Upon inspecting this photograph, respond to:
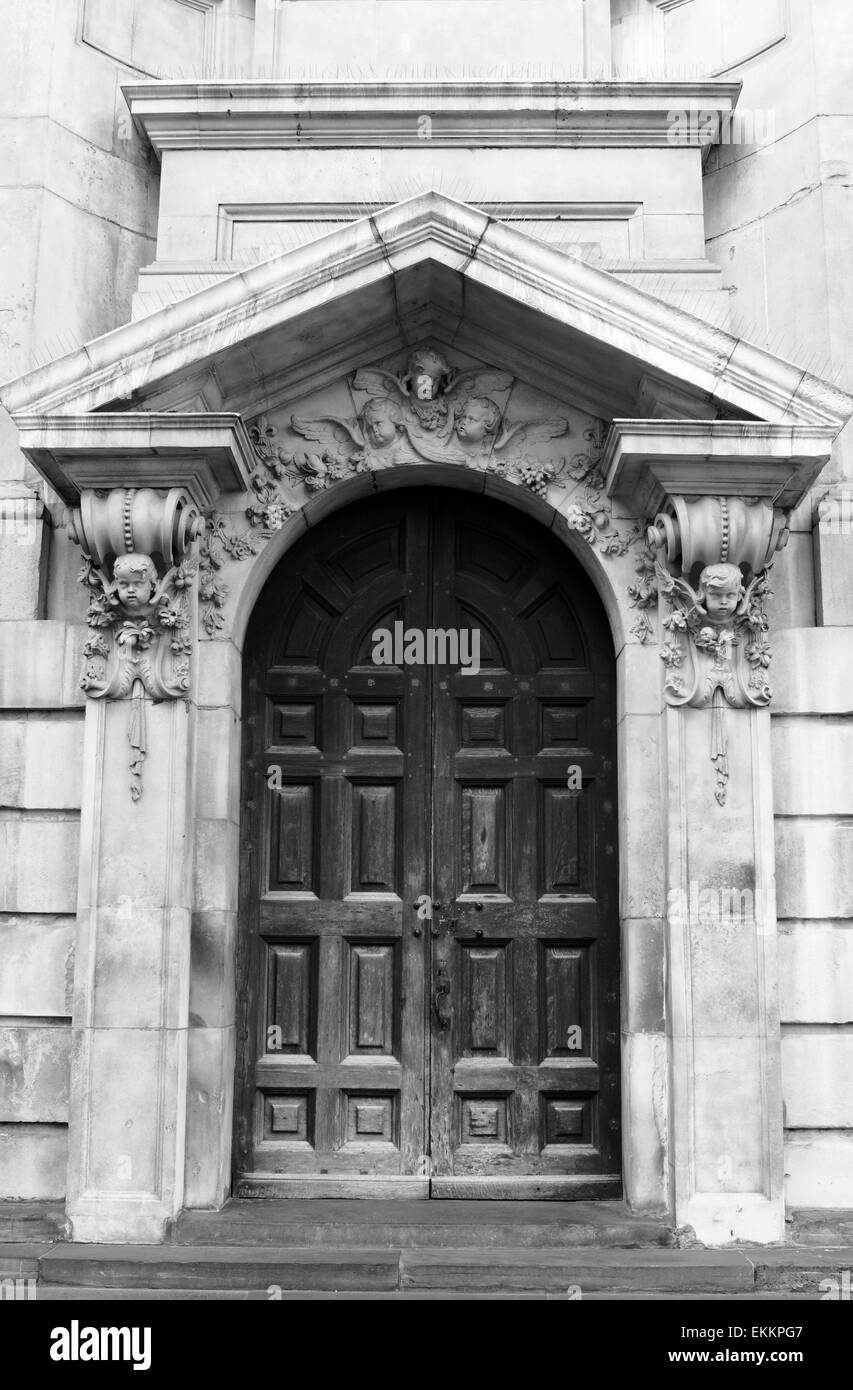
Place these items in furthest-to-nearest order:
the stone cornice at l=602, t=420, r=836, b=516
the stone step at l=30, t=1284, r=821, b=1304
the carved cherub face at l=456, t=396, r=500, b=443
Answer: the carved cherub face at l=456, t=396, r=500, b=443 → the stone cornice at l=602, t=420, r=836, b=516 → the stone step at l=30, t=1284, r=821, b=1304

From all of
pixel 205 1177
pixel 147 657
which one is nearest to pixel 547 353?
pixel 147 657

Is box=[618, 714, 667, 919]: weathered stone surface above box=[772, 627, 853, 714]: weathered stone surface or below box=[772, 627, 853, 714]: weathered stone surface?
below

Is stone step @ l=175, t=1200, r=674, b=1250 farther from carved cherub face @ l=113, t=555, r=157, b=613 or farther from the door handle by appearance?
carved cherub face @ l=113, t=555, r=157, b=613

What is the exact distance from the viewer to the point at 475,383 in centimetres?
741

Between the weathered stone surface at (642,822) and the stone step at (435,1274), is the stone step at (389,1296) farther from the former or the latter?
the weathered stone surface at (642,822)

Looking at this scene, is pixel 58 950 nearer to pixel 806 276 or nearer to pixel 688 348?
pixel 688 348

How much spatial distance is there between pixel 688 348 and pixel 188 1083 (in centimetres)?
455

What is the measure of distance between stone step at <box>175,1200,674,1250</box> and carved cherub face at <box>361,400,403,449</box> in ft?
13.6

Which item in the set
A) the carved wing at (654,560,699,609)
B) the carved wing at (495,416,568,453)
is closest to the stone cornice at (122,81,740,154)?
the carved wing at (495,416,568,453)

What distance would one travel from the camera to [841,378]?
7.35 meters

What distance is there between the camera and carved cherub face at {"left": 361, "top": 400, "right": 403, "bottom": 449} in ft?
24.0

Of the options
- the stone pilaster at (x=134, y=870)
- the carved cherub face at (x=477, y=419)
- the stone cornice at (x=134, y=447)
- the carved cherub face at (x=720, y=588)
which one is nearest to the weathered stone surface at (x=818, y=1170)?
the carved cherub face at (x=720, y=588)

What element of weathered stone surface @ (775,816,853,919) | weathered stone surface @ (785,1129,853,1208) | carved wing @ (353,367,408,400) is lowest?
weathered stone surface @ (785,1129,853,1208)

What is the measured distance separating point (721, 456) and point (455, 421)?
5.26ft
